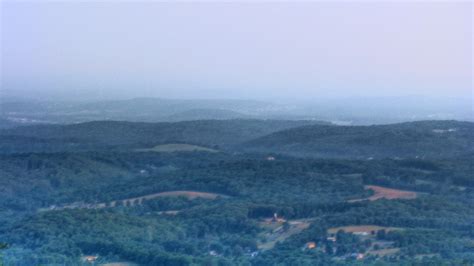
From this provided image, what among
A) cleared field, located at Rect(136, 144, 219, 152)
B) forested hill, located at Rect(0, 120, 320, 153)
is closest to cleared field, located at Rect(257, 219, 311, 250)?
cleared field, located at Rect(136, 144, 219, 152)

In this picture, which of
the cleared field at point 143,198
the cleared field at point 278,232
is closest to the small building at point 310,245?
the cleared field at point 278,232

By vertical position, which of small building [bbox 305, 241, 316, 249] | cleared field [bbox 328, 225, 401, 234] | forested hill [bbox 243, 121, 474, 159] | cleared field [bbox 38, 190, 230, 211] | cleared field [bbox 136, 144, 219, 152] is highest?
forested hill [bbox 243, 121, 474, 159]

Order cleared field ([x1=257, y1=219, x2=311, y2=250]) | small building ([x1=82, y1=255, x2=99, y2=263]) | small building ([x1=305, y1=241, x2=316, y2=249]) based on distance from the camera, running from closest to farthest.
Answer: small building ([x1=82, y1=255, x2=99, y2=263]) < small building ([x1=305, y1=241, x2=316, y2=249]) < cleared field ([x1=257, y1=219, x2=311, y2=250])

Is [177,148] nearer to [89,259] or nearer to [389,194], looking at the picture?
[389,194]

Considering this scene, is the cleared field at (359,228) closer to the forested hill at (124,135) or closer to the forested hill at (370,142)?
the forested hill at (370,142)

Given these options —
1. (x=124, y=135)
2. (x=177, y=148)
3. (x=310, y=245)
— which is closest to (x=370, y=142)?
(x=177, y=148)

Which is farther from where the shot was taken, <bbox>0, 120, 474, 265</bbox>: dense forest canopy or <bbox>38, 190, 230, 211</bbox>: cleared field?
<bbox>38, 190, 230, 211</bbox>: cleared field

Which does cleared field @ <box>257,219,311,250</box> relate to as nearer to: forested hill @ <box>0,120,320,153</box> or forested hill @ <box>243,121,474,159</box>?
forested hill @ <box>243,121,474,159</box>

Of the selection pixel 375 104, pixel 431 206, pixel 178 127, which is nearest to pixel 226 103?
pixel 375 104
